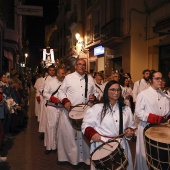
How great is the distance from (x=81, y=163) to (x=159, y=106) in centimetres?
235

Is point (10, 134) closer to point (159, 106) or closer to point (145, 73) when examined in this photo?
point (145, 73)

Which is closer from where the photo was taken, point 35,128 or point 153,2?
point 35,128

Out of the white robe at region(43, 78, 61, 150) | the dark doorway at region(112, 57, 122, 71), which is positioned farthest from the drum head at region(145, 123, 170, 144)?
the dark doorway at region(112, 57, 122, 71)

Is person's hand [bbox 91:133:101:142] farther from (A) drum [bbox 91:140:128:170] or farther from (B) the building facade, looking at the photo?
(B) the building facade

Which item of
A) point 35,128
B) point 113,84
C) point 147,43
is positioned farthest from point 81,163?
point 147,43

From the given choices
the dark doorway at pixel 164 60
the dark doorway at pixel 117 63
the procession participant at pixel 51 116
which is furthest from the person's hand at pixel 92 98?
the dark doorway at pixel 117 63

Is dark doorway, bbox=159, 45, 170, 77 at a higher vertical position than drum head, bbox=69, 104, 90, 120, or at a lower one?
higher

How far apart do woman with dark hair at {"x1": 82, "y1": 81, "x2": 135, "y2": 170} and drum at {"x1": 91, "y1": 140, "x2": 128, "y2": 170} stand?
0.25 m

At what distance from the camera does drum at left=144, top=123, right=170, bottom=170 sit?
342cm

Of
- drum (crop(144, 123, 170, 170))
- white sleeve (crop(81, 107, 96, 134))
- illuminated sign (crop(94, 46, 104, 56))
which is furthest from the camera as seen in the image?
illuminated sign (crop(94, 46, 104, 56))

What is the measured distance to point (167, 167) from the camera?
3463mm

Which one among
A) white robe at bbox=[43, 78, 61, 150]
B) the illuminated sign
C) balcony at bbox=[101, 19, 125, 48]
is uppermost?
balcony at bbox=[101, 19, 125, 48]

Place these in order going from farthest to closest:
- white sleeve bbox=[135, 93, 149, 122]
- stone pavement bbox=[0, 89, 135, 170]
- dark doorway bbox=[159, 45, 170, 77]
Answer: dark doorway bbox=[159, 45, 170, 77]
stone pavement bbox=[0, 89, 135, 170]
white sleeve bbox=[135, 93, 149, 122]

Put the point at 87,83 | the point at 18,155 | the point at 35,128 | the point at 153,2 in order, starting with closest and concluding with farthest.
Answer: the point at 87,83 < the point at 18,155 < the point at 35,128 < the point at 153,2
